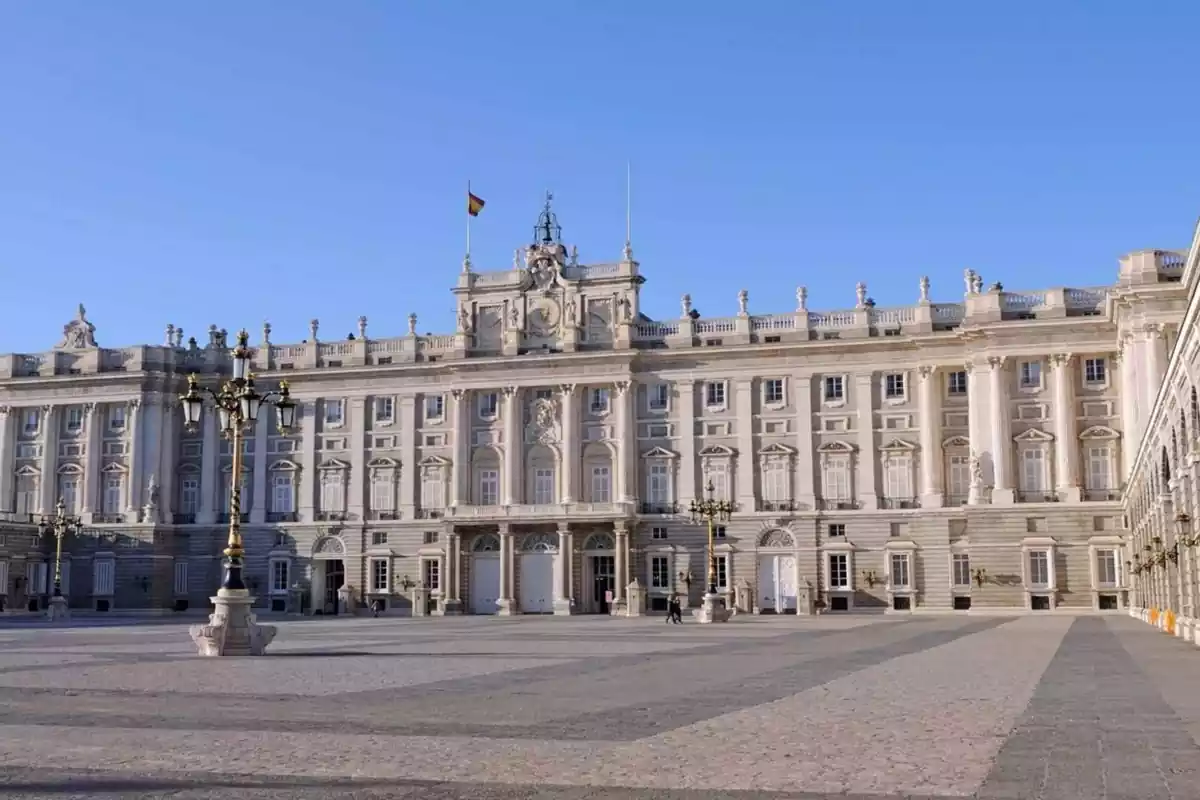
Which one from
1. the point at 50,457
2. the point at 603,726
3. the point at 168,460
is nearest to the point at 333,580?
the point at 168,460

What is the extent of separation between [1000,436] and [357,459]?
3417cm

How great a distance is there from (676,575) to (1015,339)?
20421 millimetres

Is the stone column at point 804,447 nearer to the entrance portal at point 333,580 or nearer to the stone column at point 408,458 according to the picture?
the stone column at point 408,458

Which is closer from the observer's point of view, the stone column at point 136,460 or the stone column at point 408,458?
the stone column at point 408,458

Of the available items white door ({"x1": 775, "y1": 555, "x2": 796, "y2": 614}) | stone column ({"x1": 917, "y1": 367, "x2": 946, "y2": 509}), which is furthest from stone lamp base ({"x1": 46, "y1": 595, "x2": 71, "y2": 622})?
stone column ({"x1": 917, "y1": 367, "x2": 946, "y2": 509})

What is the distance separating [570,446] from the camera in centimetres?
7081

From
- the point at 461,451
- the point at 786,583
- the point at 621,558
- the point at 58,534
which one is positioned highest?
the point at 461,451

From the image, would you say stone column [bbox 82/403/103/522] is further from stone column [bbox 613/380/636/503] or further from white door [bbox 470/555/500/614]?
stone column [bbox 613/380/636/503]

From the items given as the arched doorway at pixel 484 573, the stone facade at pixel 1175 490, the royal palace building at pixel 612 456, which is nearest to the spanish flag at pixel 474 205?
the royal palace building at pixel 612 456

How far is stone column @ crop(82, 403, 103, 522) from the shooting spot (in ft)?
249

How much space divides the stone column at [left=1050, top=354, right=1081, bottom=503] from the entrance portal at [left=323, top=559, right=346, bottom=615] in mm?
37906

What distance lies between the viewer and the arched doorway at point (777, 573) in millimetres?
67750

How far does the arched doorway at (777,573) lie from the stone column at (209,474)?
30.8 m

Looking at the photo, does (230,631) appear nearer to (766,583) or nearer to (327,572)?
(766,583)
